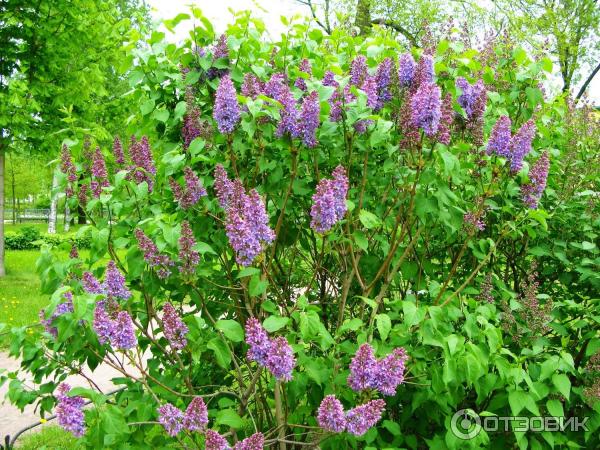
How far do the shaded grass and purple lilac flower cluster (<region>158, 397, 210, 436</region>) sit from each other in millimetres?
3015

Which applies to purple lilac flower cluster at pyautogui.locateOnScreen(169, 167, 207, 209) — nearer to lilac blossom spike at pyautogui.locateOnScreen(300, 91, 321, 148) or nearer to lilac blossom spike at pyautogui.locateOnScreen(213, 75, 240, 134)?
lilac blossom spike at pyautogui.locateOnScreen(213, 75, 240, 134)

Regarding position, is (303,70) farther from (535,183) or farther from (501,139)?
(535,183)

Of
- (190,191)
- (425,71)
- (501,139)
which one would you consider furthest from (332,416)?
(425,71)

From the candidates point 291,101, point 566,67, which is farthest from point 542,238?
point 566,67

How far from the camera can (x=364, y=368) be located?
2.19 meters

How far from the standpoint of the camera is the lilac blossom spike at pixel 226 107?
8.00 ft

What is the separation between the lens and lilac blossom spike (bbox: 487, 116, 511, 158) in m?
2.67

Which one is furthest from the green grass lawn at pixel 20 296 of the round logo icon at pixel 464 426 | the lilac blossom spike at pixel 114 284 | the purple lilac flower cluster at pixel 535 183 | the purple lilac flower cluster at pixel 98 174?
the purple lilac flower cluster at pixel 535 183

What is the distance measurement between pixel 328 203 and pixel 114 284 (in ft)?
3.46

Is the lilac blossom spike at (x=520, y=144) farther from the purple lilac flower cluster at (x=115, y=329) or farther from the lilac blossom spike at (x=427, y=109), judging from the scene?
the purple lilac flower cluster at (x=115, y=329)

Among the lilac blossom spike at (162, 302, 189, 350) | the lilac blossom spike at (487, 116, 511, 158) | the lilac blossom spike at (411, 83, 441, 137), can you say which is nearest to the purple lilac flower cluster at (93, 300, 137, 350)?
the lilac blossom spike at (162, 302, 189, 350)

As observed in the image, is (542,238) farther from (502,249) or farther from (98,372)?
(98,372)

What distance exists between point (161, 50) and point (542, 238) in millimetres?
2794

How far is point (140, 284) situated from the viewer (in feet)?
9.29
